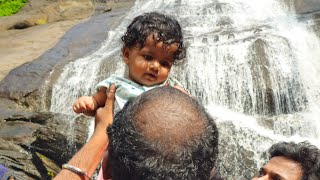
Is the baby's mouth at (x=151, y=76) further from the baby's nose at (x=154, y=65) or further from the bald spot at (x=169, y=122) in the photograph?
the bald spot at (x=169, y=122)

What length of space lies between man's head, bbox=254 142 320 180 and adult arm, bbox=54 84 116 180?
962 mm

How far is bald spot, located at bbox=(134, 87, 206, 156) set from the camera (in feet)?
3.96

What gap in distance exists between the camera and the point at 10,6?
21.5 metres

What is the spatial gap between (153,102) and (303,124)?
25.0ft

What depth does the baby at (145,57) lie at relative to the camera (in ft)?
7.29

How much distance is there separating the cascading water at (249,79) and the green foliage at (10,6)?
11.0 metres

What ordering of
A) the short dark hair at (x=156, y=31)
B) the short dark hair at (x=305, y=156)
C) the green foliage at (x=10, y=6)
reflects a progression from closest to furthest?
the short dark hair at (x=156, y=31), the short dark hair at (x=305, y=156), the green foliage at (x=10, y=6)

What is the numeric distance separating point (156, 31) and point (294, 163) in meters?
1.00

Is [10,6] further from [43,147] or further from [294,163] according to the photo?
[294,163]

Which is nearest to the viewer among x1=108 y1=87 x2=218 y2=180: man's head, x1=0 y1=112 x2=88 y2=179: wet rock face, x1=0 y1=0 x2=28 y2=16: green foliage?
x1=108 y1=87 x2=218 y2=180: man's head

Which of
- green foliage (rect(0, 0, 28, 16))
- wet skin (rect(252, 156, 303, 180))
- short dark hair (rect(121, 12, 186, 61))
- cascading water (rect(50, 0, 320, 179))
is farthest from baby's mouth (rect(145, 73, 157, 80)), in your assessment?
green foliage (rect(0, 0, 28, 16))

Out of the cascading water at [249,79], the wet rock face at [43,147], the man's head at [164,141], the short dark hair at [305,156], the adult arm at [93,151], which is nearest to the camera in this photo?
the man's head at [164,141]

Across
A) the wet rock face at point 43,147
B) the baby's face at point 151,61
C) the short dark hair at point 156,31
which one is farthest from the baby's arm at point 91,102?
the wet rock face at point 43,147

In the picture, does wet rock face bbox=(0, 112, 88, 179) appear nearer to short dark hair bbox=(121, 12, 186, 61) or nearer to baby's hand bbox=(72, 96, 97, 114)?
baby's hand bbox=(72, 96, 97, 114)
